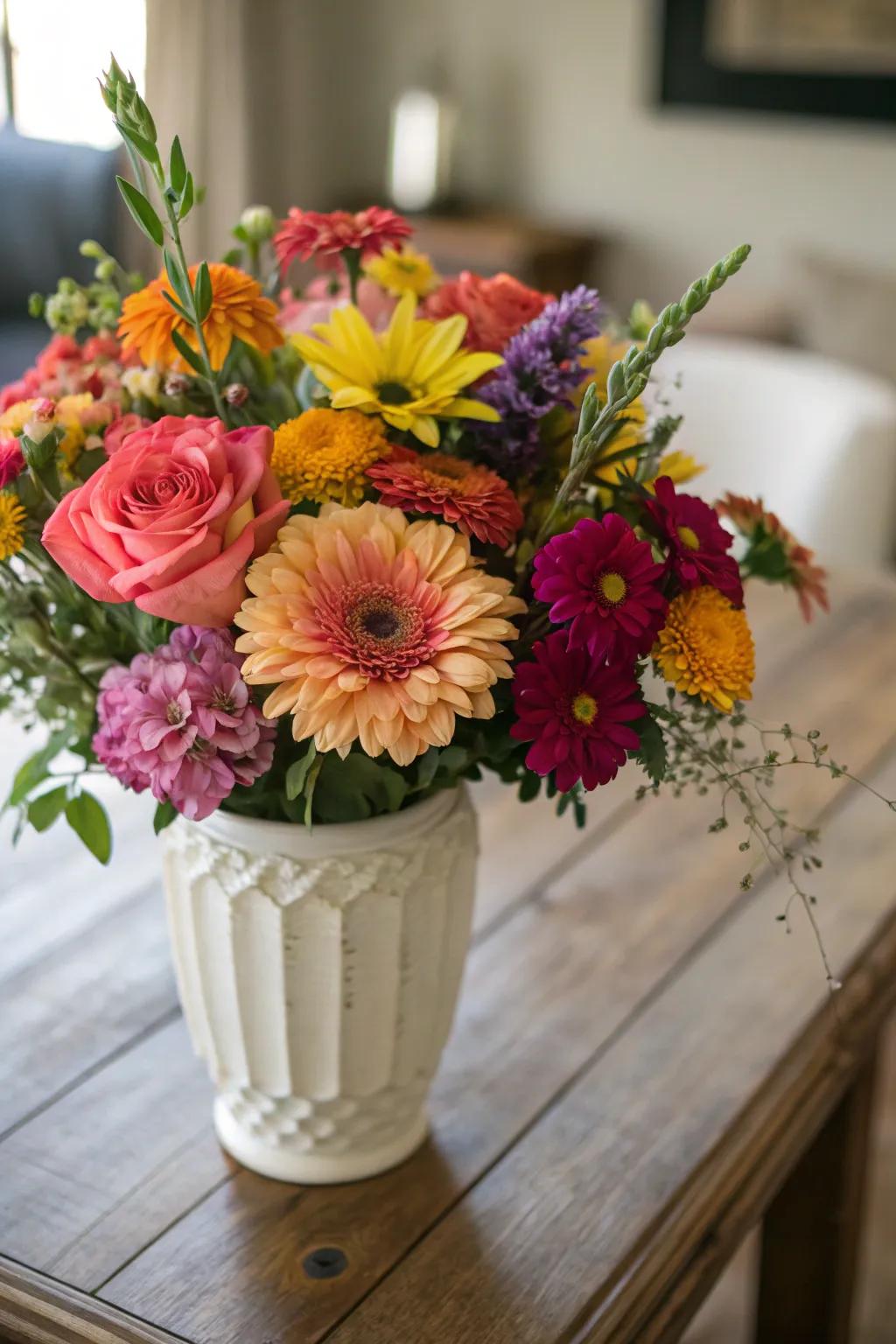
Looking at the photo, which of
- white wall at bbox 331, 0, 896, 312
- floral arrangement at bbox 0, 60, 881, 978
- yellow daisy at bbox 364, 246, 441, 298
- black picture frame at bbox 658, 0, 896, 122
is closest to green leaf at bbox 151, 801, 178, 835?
floral arrangement at bbox 0, 60, 881, 978

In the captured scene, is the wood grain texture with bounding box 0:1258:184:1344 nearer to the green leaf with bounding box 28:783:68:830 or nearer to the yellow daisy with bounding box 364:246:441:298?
the green leaf with bounding box 28:783:68:830

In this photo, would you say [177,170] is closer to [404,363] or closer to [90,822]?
[404,363]

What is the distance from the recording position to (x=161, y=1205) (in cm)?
84

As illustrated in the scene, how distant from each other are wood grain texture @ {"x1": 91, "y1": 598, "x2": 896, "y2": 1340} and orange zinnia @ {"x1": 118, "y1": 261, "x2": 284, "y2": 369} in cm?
48

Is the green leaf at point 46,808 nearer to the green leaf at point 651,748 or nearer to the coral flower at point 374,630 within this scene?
the coral flower at point 374,630

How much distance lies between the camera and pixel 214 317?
2.32 ft

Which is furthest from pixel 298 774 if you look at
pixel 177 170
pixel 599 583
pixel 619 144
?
pixel 619 144

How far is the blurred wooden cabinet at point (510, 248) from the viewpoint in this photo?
3.59 metres

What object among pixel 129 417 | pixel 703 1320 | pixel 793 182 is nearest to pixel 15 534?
pixel 129 417

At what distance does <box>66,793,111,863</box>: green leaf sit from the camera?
0.81m

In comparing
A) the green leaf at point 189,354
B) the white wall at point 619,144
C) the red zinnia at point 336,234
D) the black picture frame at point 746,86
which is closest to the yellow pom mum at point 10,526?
the green leaf at point 189,354

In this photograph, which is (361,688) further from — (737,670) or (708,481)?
(708,481)

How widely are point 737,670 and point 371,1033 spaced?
301 millimetres

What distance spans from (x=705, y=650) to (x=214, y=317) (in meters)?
0.29
